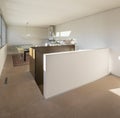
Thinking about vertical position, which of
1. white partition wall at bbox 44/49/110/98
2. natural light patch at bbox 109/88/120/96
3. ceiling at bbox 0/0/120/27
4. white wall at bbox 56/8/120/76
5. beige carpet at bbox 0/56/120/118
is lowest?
beige carpet at bbox 0/56/120/118

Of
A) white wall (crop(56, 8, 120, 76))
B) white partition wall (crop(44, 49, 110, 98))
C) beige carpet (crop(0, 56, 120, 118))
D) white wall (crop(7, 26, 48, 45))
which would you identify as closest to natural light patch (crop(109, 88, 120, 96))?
beige carpet (crop(0, 56, 120, 118))

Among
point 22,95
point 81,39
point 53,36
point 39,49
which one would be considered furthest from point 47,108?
point 53,36

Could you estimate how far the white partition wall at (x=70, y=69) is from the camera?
8.96 ft

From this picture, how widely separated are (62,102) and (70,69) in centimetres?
88

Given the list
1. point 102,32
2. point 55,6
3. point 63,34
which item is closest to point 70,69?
point 55,6

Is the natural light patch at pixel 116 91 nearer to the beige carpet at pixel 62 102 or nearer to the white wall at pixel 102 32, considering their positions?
the beige carpet at pixel 62 102

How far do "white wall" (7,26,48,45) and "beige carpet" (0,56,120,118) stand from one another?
6571 millimetres

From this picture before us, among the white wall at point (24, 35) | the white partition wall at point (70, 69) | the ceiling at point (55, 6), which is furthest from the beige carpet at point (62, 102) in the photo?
the white wall at point (24, 35)

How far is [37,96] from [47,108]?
563 millimetres

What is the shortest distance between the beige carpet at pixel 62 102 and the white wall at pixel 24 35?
6.57 metres

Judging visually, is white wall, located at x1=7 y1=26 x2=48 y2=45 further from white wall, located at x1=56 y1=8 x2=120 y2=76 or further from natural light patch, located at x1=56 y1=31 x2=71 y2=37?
white wall, located at x1=56 y1=8 x2=120 y2=76

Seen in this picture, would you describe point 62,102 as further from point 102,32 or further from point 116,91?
point 102,32

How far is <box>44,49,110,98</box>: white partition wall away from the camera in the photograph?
8.96 feet

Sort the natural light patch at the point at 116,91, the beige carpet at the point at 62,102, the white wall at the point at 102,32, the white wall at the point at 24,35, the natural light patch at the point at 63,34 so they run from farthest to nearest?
the white wall at the point at 24,35 < the natural light patch at the point at 63,34 < the white wall at the point at 102,32 < the natural light patch at the point at 116,91 < the beige carpet at the point at 62,102
